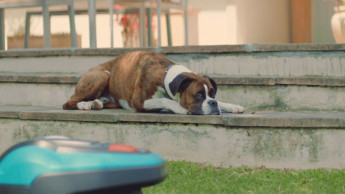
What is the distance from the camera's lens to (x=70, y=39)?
7.85 meters

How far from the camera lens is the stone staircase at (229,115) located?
4527 mm

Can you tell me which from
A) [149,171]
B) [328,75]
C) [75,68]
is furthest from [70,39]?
[149,171]

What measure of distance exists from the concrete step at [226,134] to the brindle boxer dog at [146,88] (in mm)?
264

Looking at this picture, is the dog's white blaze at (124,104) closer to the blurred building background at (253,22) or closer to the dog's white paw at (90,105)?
the dog's white paw at (90,105)

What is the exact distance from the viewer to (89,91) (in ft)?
18.7

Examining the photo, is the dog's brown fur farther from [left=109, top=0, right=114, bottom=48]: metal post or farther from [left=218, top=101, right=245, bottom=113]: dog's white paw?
[left=109, top=0, right=114, bottom=48]: metal post

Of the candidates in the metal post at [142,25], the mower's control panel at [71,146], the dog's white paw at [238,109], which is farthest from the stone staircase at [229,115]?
the mower's control panel at [71,146]

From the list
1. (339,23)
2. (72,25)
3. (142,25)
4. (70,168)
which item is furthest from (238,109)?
(339,23)

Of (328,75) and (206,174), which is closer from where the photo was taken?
(206,174)

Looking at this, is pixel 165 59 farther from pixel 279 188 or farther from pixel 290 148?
pixel 279 188

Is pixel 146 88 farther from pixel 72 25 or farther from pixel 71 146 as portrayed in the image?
pixel 71 146

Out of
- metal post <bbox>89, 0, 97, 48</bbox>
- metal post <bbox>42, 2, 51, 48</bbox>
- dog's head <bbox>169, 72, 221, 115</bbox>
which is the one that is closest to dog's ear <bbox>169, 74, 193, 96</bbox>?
dog's head <bbox>169, 72, 221, 115</bbox>

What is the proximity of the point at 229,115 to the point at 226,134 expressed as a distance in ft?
0.75

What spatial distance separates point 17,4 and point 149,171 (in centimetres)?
649
